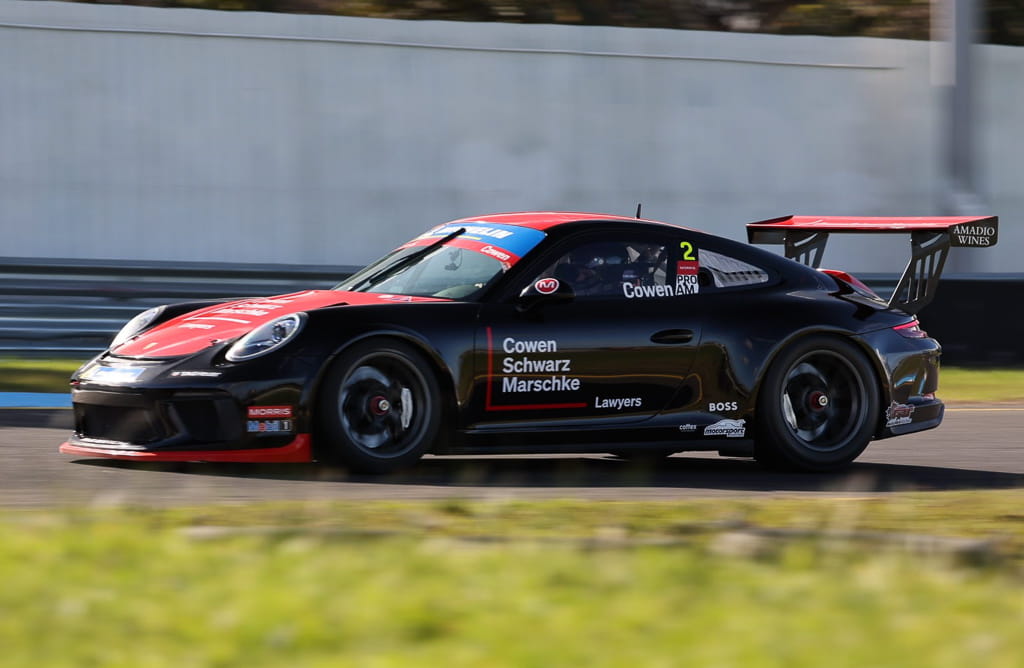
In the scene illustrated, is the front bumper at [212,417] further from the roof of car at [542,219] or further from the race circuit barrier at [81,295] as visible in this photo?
the race circuit barrier at [81,295]

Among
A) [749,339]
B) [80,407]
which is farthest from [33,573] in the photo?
[749,339]

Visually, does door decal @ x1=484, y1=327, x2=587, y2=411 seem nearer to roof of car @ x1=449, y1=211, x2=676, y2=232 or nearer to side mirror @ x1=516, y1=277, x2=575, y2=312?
side mirror @ x1=516, y1=277, x2=575, y2=312

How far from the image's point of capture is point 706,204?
18156 millimetres

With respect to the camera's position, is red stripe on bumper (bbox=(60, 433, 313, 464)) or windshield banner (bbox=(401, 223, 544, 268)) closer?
red stripe on bumper (bbox=(60, 433, 313, 464))

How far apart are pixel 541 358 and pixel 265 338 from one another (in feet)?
4.31

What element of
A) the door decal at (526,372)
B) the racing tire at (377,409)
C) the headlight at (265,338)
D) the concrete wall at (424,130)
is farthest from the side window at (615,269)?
the concrete wall at (424,130)

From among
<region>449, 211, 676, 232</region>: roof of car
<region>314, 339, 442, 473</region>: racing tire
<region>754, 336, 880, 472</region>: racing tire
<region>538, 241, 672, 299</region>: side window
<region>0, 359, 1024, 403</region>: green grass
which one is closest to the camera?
<region>314, 339, 442, 473</region>: racing tire

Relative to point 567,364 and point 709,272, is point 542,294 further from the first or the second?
point 709,272

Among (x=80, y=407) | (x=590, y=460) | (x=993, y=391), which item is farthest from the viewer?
(x=993, y=391)

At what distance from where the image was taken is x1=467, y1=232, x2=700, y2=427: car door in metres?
7.46

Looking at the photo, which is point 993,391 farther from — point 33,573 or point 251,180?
point 33,573

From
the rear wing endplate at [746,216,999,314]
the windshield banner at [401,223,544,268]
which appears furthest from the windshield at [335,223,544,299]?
the rear wing endplate at [746,216,999,314]

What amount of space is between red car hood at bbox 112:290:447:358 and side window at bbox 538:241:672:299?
723 mm

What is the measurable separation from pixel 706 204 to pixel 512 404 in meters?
11.0
